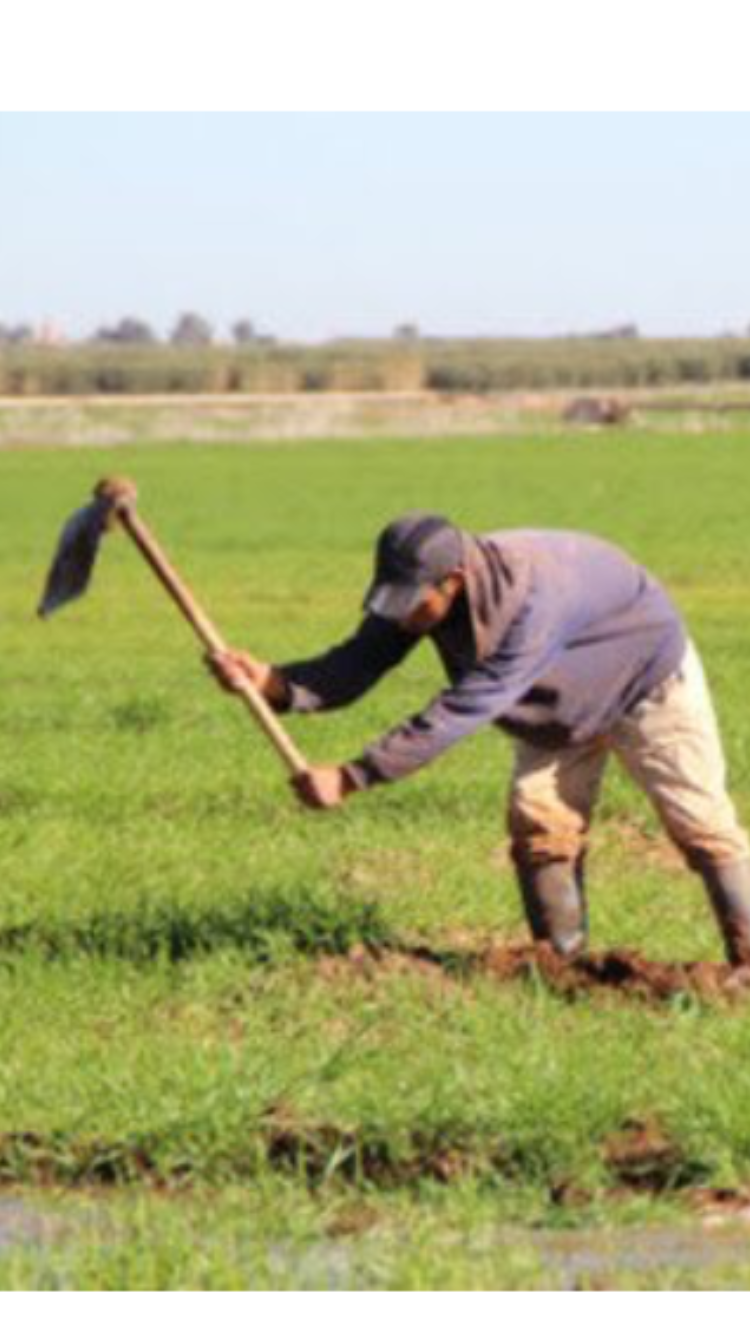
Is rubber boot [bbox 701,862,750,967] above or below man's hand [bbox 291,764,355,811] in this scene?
below

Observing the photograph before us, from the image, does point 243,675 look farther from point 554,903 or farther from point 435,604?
point 554,903

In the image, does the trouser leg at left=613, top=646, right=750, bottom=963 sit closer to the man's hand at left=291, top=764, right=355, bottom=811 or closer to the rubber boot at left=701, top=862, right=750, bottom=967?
the rubber boot at left=701, top=862, right=750, bottom=967

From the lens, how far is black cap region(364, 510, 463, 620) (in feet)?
35.7

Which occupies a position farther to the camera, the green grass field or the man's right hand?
the man's right hand

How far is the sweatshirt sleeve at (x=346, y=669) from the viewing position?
11.5m

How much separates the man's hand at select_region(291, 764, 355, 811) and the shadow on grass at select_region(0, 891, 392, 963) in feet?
→ 3.15

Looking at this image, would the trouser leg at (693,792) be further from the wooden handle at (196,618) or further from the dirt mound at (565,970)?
the wooden handle at (196,618)

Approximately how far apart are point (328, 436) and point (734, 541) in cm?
3861

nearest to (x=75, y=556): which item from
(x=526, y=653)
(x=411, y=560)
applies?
(x=411, y=560)

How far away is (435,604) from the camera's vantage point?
11023 mm

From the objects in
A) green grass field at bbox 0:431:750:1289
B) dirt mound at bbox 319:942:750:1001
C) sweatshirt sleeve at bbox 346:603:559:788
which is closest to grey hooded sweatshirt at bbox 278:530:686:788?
sweatshirt sleeve at bbox 346:603:559:788

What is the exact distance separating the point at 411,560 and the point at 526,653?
49 cm

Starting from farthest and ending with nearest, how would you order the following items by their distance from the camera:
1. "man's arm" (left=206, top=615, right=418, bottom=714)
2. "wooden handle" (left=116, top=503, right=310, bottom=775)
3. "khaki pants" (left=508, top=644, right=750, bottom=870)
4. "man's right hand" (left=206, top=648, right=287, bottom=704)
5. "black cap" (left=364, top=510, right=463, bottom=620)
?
A: 1. "khaki pants" (left=508, top=644, right=750, bottom=870)
2. "man's arm" (left=206, top=615, right=418, bottom=714)
3. "man's right hand" (left=206, top=648, right=287, bottom=704)
4. "wooden handle" (left=116, top=503, right=310, bottom=775)
5. "black cap" (left=364, top=510, right=463, bottom=620)

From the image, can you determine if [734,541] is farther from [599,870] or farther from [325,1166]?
[325,1166]
